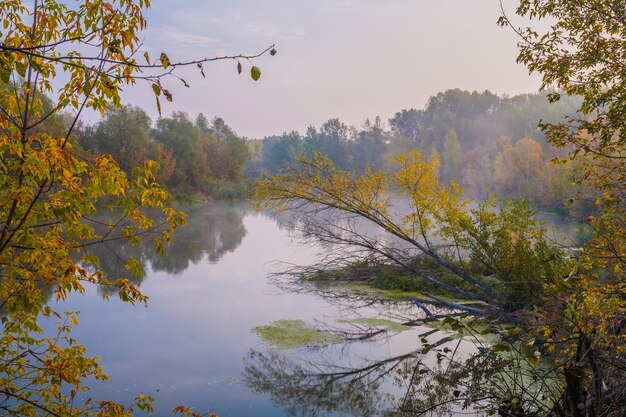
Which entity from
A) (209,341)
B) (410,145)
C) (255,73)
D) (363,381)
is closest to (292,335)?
(209,341)

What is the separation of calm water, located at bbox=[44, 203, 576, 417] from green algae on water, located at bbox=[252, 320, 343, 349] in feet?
0.73

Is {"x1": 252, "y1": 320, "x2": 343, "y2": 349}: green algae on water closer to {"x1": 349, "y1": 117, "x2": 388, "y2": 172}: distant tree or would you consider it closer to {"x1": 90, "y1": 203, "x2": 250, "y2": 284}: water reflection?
{"x1": 90, "y1": 203, "x2": 250, "y2": 284}: water reflection

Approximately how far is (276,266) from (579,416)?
45.1ft

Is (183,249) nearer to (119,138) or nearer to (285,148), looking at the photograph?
(119,138)

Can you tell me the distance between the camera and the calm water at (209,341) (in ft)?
22.6

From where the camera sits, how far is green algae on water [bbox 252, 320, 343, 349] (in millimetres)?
8797

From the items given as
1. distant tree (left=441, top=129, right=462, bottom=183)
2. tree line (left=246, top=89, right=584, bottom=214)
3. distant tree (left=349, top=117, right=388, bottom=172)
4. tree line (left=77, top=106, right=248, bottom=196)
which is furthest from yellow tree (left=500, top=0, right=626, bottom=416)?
distant tree (left=349, top=117, right=388, bottom=172)

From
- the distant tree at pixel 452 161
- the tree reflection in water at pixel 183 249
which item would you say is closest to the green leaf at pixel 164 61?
the tree reflection in water at pixel 183 249

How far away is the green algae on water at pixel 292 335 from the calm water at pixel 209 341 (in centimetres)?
22

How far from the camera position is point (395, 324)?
31.9 feet

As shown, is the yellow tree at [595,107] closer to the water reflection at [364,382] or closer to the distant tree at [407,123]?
the water reflection at [364,382]

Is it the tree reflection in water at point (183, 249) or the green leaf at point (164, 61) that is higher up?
the tree reflection in water at point (183, 249)

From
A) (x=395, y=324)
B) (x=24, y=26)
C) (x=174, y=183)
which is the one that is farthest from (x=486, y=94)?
(x=24, y=26)

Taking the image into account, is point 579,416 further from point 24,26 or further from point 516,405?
point 24,26
